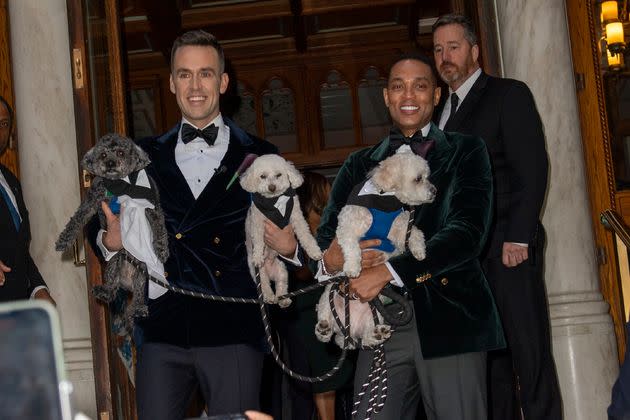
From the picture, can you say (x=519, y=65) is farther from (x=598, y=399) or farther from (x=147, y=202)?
(x=147, y=202)

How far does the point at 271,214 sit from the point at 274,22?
748 centimetres

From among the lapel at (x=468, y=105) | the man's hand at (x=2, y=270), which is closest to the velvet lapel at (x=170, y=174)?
the man's hand at (x=2, y=270)

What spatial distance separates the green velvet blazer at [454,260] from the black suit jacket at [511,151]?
105 centimetres

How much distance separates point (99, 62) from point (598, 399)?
11.5 feet

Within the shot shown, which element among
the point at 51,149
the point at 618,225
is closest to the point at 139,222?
the point at 51,149

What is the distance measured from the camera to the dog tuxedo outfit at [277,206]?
11.6 ft

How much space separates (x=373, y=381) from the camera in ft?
10.4

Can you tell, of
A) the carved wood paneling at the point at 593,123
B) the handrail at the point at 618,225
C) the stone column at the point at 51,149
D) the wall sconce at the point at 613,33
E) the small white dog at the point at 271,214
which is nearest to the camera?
the small white dog at the point at 271,214

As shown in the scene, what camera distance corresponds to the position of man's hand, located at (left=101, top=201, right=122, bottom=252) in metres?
3.40

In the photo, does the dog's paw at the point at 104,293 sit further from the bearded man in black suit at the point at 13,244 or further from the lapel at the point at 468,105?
Result: the lapel at the point at 468,105

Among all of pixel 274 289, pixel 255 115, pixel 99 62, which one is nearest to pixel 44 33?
pixel 99 62

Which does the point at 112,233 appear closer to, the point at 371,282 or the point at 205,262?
the point at 205,262

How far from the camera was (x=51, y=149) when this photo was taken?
18.8 ft

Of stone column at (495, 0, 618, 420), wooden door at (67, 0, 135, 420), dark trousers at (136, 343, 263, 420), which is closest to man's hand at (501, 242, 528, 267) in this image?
stone column at (495, 0, 618, 420)
